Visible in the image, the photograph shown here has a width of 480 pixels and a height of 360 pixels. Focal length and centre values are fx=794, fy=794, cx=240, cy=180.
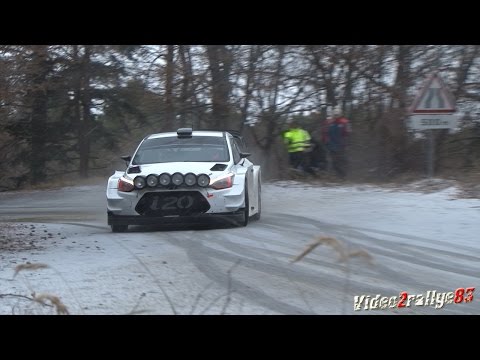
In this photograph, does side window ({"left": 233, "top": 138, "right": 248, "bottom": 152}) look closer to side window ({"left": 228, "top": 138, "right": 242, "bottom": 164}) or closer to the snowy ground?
side window ({"left": 228, "top": 138, "right": 242, "bottom": 164})

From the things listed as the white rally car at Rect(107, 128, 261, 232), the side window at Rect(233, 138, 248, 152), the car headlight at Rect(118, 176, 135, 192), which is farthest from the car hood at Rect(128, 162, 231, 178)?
the side window at Rect(233, 138, 248, 152)

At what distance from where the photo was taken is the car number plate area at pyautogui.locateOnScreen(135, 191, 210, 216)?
11.7 metres

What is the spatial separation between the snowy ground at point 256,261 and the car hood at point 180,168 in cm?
92

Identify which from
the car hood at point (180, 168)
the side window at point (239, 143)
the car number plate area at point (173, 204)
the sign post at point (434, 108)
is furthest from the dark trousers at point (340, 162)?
the car number plate area at point (173, 204)

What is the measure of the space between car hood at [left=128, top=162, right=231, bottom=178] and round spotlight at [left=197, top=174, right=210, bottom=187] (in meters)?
0.08

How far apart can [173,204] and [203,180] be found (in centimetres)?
58

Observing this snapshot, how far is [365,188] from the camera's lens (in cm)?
1820

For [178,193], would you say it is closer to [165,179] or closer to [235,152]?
[165,179]

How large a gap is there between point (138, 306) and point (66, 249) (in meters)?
3.63

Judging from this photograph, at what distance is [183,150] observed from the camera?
12.9 meters
